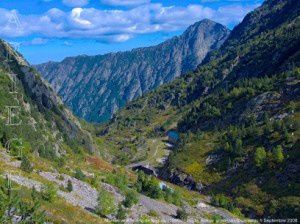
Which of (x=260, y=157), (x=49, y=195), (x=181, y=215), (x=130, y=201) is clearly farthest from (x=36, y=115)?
(x=49, y=195)

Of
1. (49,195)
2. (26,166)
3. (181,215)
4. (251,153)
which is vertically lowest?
(181,215)

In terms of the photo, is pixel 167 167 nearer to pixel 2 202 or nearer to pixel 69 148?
pixel 69 148

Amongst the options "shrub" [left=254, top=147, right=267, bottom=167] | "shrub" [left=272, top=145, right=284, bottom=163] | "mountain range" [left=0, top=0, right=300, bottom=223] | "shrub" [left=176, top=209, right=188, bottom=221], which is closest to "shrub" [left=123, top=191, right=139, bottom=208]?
"mountain range" [left=0, top=0, right=300, bottom=223]

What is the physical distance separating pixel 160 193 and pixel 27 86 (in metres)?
81.1

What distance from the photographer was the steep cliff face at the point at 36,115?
10226 cm

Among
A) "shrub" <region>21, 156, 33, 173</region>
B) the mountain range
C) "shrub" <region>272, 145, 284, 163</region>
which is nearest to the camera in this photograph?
the mountain range

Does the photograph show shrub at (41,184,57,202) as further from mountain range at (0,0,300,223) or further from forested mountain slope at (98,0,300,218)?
forested mountain slope at (98,0,300,218)

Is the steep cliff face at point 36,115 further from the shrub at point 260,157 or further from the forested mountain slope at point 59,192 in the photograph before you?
the shrub at point 260,157

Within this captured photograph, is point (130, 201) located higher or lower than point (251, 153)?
lower

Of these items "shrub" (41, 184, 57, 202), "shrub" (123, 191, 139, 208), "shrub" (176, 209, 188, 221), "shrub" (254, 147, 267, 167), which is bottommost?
"shrub" (176, 209, 188, 221)

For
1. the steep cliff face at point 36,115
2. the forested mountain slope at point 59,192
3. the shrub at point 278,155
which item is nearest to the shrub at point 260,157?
the shrub at point 278,155

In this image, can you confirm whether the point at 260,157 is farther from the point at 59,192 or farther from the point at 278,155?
the point at 59,192

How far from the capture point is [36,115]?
127m

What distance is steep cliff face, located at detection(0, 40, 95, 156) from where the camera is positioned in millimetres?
102256
